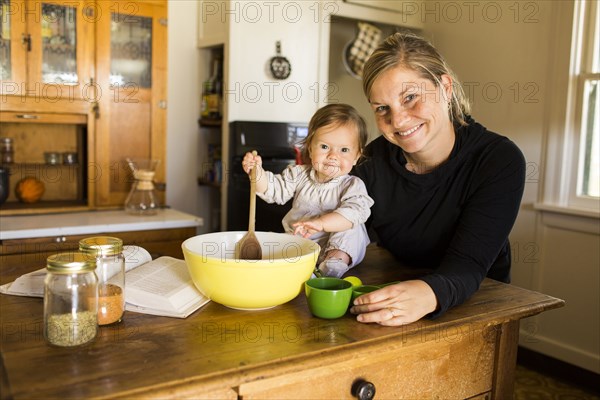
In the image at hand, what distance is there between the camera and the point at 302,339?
3.47 ft

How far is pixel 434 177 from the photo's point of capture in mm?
1574

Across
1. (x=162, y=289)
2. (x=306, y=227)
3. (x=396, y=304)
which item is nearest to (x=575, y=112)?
(x=306, y=227)

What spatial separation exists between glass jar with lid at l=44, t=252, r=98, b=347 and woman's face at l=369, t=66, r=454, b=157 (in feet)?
2.72

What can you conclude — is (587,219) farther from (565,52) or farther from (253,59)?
(253,59)

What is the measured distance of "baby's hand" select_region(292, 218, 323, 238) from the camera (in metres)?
1.42

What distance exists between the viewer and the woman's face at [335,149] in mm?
1534

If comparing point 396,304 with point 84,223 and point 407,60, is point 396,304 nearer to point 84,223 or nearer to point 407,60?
point 407,60

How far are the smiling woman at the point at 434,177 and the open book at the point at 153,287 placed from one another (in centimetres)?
35

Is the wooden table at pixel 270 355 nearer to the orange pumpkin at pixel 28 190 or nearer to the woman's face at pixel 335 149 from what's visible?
the woman's face at pixel 335 149

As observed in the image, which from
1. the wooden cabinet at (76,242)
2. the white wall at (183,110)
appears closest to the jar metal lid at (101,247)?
the wooden cabinet at (76,242)

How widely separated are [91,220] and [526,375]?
8.02 feet

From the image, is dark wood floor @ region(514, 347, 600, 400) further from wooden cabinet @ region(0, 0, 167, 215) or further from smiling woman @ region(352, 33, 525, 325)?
wooden cabinet @ region(0, 0, 167, 215)

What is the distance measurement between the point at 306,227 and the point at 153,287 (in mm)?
404

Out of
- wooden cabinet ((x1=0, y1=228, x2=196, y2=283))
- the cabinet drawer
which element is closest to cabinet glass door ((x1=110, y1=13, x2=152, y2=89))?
wooden cabinet ((x1=0, y1=228, x2=196, y2=283))
